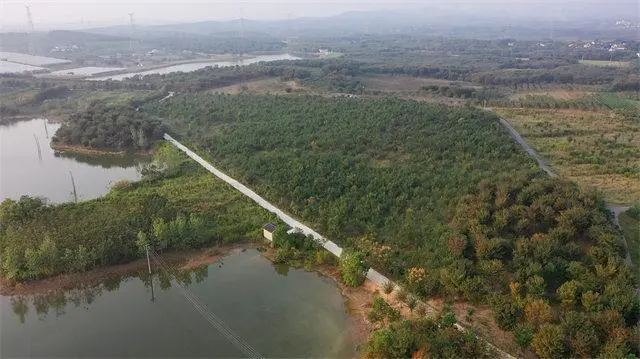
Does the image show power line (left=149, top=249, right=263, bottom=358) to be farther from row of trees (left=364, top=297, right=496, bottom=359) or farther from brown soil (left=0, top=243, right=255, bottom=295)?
row of trees (left=364, top=297, right=496, bottom=359)

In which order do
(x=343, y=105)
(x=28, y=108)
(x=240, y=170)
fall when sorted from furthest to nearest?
1. (x=28, y=108)
2. (x=343, y=105)
3. (x=240, y=170)

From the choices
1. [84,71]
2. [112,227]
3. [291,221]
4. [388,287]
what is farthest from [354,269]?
[84,71]

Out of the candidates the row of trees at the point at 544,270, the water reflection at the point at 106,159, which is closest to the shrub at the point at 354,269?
the row of trees at the point at 544,270

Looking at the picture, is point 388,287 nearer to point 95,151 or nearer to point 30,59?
point 95,151

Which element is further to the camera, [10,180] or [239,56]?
[239,56]

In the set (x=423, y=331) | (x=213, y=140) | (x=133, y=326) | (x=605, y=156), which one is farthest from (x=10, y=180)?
(x=605, y=156)

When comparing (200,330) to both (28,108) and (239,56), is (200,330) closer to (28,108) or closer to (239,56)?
(28,108)
